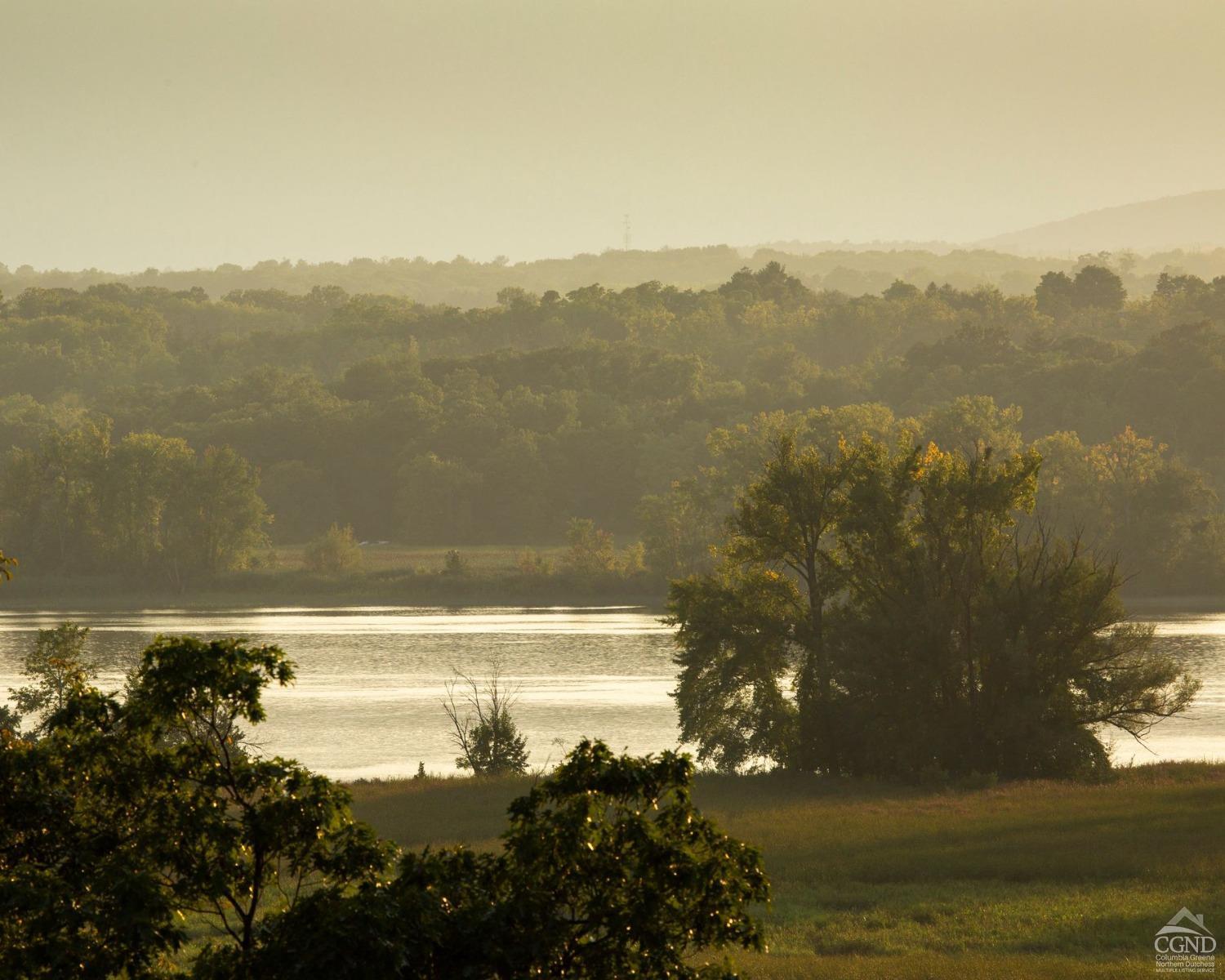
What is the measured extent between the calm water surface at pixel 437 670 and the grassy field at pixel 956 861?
7.45 m

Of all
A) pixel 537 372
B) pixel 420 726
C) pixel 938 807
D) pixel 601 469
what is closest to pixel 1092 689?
pixel 938 807

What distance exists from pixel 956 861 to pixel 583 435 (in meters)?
127

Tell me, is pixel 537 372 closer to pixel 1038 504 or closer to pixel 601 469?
pixel 601 469

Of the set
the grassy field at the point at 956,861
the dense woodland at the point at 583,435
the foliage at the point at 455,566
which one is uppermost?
the dense woodland at the point at 583,435

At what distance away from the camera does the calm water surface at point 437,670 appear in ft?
176

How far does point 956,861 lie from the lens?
3066cm

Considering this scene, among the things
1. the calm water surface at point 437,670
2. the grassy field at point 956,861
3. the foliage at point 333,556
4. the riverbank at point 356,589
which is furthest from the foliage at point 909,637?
the foliage at point 333,556

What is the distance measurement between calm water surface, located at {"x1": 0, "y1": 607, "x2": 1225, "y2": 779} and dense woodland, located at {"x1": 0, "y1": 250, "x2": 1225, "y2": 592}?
13.5 metres

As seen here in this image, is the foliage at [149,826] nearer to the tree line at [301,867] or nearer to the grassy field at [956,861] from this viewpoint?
the tree line at [301,867]

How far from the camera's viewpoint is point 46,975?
Result: 418 inches

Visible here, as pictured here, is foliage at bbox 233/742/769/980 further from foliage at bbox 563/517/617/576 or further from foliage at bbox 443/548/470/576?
foliage at bbox 443/548/470/576

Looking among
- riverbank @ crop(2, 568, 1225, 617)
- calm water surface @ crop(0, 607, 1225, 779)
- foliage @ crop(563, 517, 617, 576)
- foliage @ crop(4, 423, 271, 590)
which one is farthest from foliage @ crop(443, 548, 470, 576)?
foliage @ crop(4, 423, 271, 590)

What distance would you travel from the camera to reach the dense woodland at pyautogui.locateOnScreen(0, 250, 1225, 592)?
11925 cm

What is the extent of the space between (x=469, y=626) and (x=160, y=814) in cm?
8688
